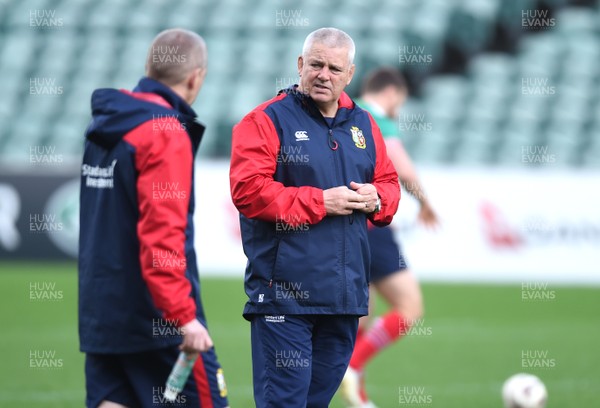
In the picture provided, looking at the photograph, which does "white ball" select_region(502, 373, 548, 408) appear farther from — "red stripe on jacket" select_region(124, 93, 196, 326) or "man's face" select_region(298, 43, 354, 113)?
"red stripe on jacket" select_region(124, 93, 196, 326)

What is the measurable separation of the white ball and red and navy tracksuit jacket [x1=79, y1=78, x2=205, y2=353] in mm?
2696

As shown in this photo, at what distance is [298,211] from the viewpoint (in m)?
4.44

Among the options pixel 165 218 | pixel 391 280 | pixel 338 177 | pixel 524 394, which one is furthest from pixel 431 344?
pixel 165 218

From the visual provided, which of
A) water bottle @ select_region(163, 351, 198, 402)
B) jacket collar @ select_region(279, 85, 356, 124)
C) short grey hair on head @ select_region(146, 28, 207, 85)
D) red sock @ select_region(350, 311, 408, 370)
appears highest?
short grey hair on head @ select_region(146, 28, 207, 85)

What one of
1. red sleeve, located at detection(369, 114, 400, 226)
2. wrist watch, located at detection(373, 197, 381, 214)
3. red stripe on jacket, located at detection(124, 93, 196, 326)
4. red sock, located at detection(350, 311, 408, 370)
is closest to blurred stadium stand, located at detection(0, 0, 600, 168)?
red sock, located at detection(350, 311, 408, 370)

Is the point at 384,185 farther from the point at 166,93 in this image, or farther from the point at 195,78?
the point at 166,93

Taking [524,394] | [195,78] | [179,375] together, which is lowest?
[524,394]

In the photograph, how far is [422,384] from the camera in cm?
789

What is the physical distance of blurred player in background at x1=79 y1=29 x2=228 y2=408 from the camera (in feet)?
13.5

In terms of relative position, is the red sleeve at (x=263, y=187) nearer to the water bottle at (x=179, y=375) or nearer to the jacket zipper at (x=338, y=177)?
the jacket zipper at (x=338, y=177)

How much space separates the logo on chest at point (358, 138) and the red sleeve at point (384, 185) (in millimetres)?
114

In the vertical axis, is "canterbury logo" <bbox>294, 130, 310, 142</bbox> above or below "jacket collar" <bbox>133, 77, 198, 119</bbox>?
below

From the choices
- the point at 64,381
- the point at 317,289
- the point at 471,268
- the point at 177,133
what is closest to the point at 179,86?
the point at 177,133

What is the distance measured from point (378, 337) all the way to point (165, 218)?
3.44 meters
